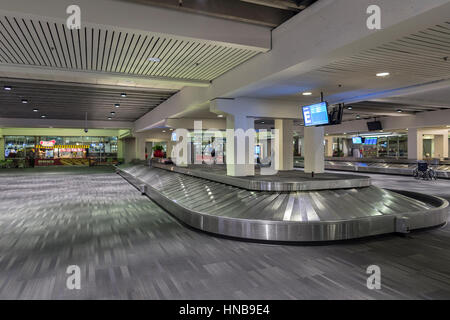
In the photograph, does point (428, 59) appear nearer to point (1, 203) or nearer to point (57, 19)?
point (57, 19)

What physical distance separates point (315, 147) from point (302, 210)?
495 cm

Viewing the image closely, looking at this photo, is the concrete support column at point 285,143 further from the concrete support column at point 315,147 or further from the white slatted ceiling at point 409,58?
the white slatted ceiling at point 409,58

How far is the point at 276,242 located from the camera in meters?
5.44

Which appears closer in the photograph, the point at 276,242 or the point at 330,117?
the point at 276,242

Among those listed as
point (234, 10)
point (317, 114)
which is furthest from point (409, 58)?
point (234, 10)

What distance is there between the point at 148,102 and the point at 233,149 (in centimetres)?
893

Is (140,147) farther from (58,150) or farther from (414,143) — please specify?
(414,143)

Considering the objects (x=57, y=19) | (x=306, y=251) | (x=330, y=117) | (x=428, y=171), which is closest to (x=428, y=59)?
(x=330, y=117)

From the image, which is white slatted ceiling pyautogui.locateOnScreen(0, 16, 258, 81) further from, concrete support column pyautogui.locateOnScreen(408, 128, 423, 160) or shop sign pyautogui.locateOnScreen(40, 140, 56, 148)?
shop sign pyautogui.locateOnScreen(40, 140, 56, 148)

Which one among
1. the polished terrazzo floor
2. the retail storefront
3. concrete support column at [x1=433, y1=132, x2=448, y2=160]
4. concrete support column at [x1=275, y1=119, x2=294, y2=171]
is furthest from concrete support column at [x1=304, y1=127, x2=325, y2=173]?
the retail storefront

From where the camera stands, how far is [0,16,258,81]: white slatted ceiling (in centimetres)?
555

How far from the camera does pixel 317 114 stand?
8.30 meters

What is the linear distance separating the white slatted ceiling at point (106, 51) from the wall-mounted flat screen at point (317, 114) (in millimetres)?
2479

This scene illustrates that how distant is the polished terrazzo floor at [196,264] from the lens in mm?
3436
